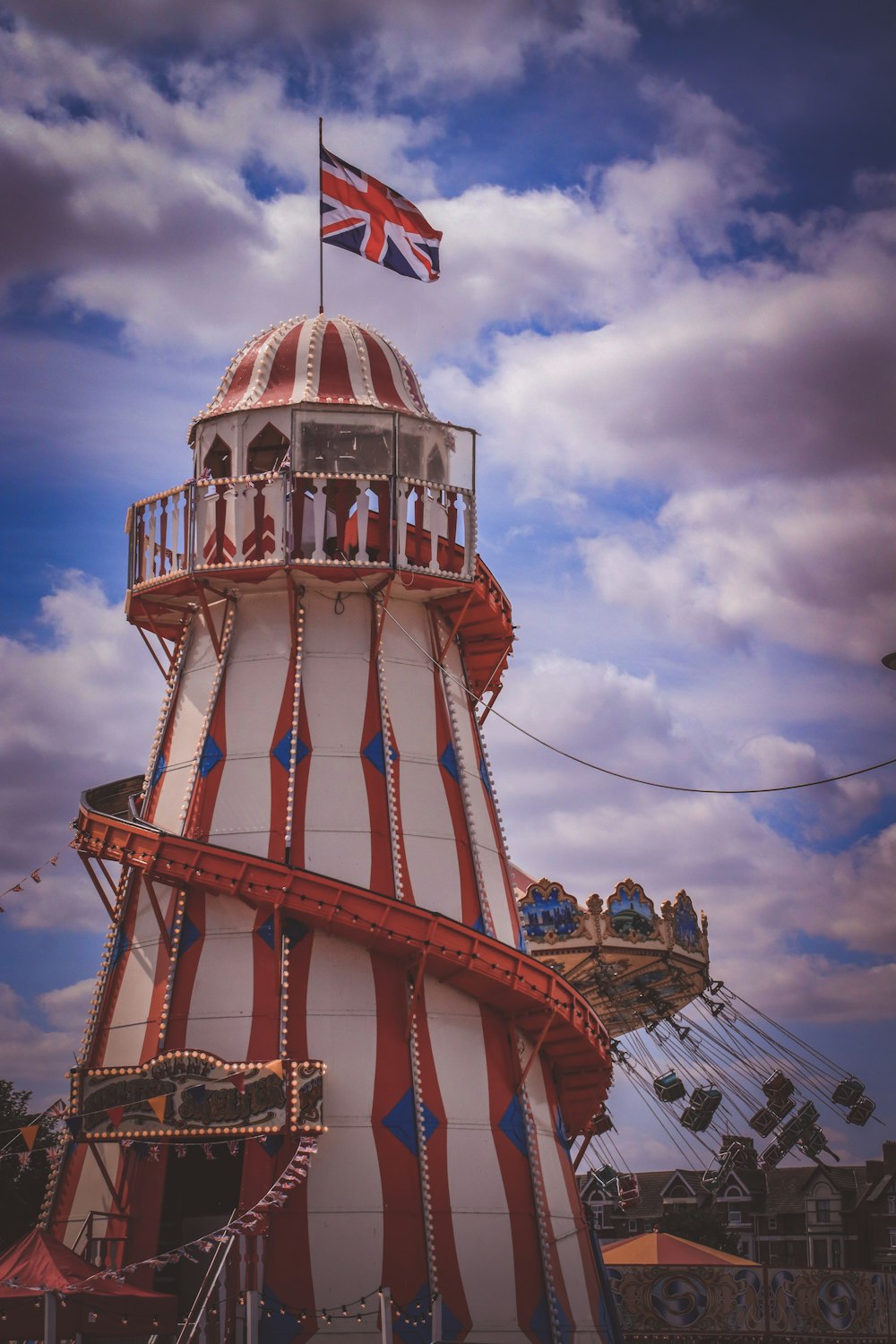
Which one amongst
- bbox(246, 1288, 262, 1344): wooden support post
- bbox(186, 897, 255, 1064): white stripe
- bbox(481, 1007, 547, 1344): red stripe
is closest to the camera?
bbox(246, 1288, 262, 1344): wooden support post

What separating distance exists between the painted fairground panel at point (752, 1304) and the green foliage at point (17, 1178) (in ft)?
43.6

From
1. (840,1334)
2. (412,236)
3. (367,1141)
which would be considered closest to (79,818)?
(367,1141)

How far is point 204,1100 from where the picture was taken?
2347 cm

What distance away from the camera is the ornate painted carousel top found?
3841cm

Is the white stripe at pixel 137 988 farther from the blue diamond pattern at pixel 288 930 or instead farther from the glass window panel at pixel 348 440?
the glass window panel at pixel 348 440

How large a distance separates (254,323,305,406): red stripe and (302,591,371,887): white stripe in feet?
12.2

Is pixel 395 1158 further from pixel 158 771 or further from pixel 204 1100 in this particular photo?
pixel 158 771

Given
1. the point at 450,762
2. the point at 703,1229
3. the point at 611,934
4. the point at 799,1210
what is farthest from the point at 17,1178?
the point at 799,1210

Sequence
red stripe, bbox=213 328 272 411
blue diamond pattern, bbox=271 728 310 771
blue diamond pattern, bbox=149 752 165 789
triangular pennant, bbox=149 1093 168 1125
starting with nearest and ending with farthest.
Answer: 1. triangular pennant, bbox=149 1093 168 1125
2. blue diamond pattern, bbox=271 728 310 771
3. blue diamond pattern, bbox=149 752 165 789
4. red stripe, bbox=213 328 272 411

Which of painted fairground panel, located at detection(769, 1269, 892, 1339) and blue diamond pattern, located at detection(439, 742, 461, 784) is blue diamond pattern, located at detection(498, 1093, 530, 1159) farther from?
painted fairground panel, located at detection(769, 1269, 892, 1339)

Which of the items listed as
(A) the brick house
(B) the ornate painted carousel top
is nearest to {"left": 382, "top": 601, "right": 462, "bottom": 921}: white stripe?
(B) the ornate painted carousel top

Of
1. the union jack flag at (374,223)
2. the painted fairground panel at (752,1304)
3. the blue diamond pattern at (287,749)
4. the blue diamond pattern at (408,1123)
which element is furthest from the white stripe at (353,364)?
the painted fairground panel at (752,1304)

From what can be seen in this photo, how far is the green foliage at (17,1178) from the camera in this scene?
38.8 meters

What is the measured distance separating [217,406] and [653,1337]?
2031cm
